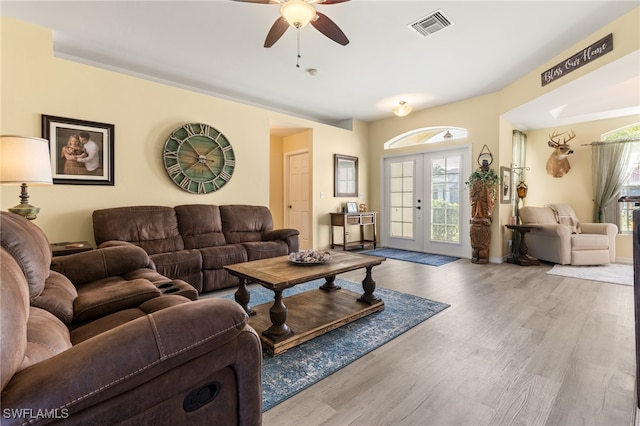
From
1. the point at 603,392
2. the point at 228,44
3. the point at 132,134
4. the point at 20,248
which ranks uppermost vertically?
the point at 228,44

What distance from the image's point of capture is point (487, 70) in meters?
4.00

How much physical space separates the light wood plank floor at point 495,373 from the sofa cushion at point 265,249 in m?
2.00

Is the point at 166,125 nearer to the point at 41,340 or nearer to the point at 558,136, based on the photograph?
the point at 41,340

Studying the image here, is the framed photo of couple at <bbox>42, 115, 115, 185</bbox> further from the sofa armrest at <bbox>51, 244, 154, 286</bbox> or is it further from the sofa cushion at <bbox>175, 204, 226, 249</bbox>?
the sofa armrest at <bbox>51, 244, 154, 286</bbox>

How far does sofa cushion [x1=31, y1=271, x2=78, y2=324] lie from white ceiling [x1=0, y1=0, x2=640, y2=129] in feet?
7.99

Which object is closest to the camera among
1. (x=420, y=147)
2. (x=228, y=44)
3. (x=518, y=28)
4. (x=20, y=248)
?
Answer: (x=20, y=248)

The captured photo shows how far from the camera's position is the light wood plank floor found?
1487mm

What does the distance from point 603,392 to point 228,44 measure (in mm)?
4173

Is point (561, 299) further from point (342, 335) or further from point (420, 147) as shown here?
point (420, 147)

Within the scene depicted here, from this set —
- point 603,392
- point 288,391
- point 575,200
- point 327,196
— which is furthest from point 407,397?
point 575,200

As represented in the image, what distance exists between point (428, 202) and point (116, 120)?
17.1ft

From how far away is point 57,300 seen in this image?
147 cm

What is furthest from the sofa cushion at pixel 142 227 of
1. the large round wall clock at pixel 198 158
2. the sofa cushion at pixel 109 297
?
the sofa cushion at pixel 109 297

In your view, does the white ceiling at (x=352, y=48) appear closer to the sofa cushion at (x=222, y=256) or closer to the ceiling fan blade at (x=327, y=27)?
the ceiling fan blade at (x=327, y=27)
